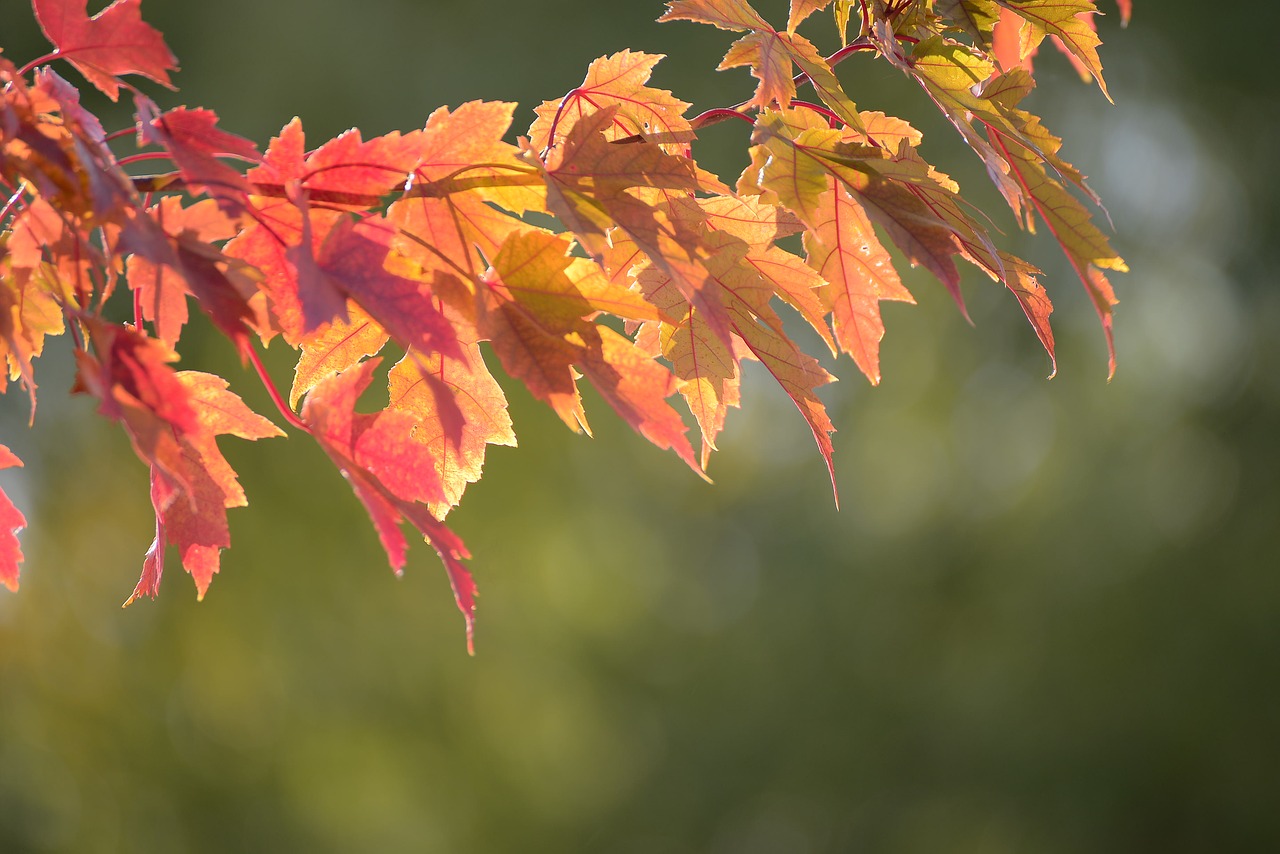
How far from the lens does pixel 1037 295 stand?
748 millimetres

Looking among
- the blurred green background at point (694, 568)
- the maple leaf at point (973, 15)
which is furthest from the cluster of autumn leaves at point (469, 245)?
the blurred green background at point (694, 568)

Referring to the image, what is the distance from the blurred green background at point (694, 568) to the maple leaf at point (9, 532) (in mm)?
3887

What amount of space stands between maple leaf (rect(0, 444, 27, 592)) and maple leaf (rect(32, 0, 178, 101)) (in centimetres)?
25

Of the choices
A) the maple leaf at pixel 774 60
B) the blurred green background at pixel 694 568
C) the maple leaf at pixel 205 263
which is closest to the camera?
the maple leaf at pixel 205 263

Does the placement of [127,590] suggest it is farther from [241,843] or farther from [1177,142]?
[1177,142]

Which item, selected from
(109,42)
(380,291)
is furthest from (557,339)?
(109,42)

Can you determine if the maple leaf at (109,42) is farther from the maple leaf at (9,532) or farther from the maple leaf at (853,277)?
the maple leaf at (853,277)

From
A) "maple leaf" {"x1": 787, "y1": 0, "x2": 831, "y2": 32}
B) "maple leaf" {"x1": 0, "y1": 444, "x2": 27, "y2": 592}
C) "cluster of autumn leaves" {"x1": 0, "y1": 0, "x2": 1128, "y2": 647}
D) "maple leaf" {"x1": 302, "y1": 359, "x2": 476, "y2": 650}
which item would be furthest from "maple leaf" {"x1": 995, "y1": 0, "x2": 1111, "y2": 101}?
"maple leaf" {"x1": 0, "y1": 444, "x2": 27, "y2": 592}

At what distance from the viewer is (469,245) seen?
69 centimetres

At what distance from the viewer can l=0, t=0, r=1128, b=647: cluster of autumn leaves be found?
583mm

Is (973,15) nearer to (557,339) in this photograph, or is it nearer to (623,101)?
(623,101)

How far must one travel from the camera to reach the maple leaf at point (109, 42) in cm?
66

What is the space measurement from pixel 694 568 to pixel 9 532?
4.24 m

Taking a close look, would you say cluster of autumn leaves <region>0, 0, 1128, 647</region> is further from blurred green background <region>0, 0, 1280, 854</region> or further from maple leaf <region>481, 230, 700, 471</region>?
blurred green background <region>0, 0, 1280, 854</region>
